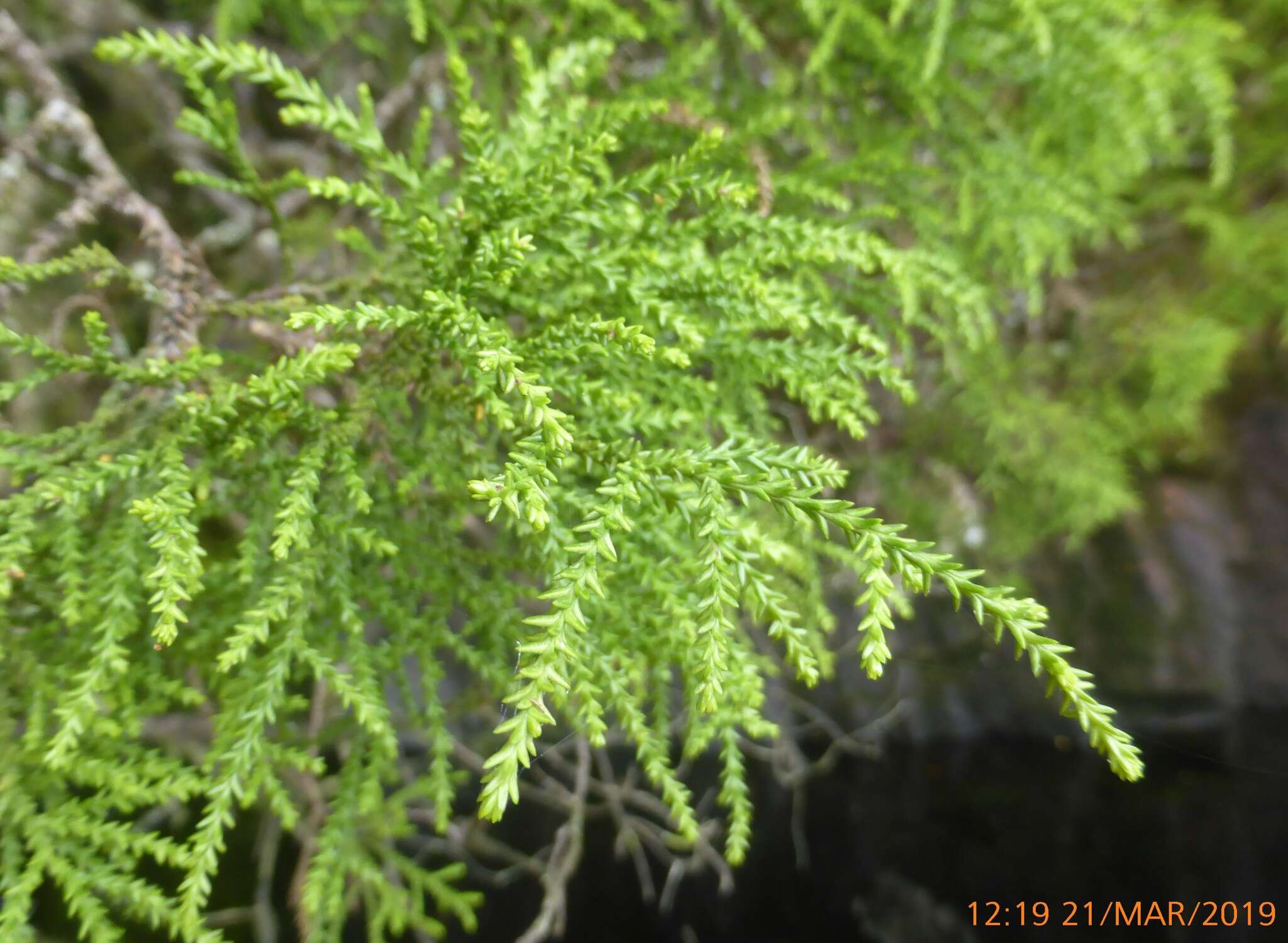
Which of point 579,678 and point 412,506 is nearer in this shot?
point 579,678

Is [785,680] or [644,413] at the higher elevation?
[644,413]

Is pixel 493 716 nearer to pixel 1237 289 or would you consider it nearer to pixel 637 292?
pixel 637 292

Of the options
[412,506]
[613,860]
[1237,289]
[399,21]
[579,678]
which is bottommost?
[613,860]

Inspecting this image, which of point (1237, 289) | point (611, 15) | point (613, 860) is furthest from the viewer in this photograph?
point (1237, 289)

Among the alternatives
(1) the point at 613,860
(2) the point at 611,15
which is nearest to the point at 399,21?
(2) the point at 611,15

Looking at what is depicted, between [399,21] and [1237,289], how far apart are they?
266 cm

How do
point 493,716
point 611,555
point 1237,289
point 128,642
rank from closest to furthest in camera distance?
point 611,555 → point 128,642 → point 493,716 → point 1237,289

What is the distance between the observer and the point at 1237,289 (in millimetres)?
2340

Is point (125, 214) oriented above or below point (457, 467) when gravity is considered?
above

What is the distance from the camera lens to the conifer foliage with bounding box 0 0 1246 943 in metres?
0.73

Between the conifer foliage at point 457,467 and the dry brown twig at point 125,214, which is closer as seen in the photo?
the conifer foliage at point 457,467

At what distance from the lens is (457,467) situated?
37.5 inches

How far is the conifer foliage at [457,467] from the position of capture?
73cm

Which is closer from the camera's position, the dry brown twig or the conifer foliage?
the conifer foliage
